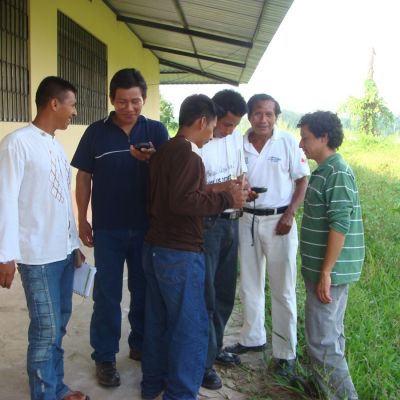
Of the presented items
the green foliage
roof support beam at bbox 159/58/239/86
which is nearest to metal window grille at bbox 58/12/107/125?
roof support beam at bbox 159/58/239/86

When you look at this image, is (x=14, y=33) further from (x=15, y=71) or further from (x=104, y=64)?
(x=104, y=64)

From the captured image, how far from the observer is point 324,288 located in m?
2.46

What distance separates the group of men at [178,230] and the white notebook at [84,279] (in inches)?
2.2

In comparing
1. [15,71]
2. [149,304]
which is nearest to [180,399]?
[149,304]

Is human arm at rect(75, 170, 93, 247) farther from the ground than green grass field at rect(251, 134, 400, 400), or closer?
farther from the ground

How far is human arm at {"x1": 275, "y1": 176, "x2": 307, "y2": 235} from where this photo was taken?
3062mm

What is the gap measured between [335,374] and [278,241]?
2.86 feet

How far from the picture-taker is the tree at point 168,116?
21.0 m

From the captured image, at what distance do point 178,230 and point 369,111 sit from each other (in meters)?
24.4

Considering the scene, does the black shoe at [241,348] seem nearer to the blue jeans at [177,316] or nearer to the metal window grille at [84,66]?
the blue jeans at [177,316]

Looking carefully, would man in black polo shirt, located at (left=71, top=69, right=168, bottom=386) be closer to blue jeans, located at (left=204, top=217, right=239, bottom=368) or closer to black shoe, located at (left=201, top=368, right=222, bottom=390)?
blue jeans, located at (left=204, top=217, right=239, bottom=368)

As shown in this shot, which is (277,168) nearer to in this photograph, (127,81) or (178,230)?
(178,230)

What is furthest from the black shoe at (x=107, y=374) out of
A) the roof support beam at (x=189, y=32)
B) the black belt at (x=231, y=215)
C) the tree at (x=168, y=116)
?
the tree at (x=168, y=116)

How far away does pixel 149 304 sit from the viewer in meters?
2.68
